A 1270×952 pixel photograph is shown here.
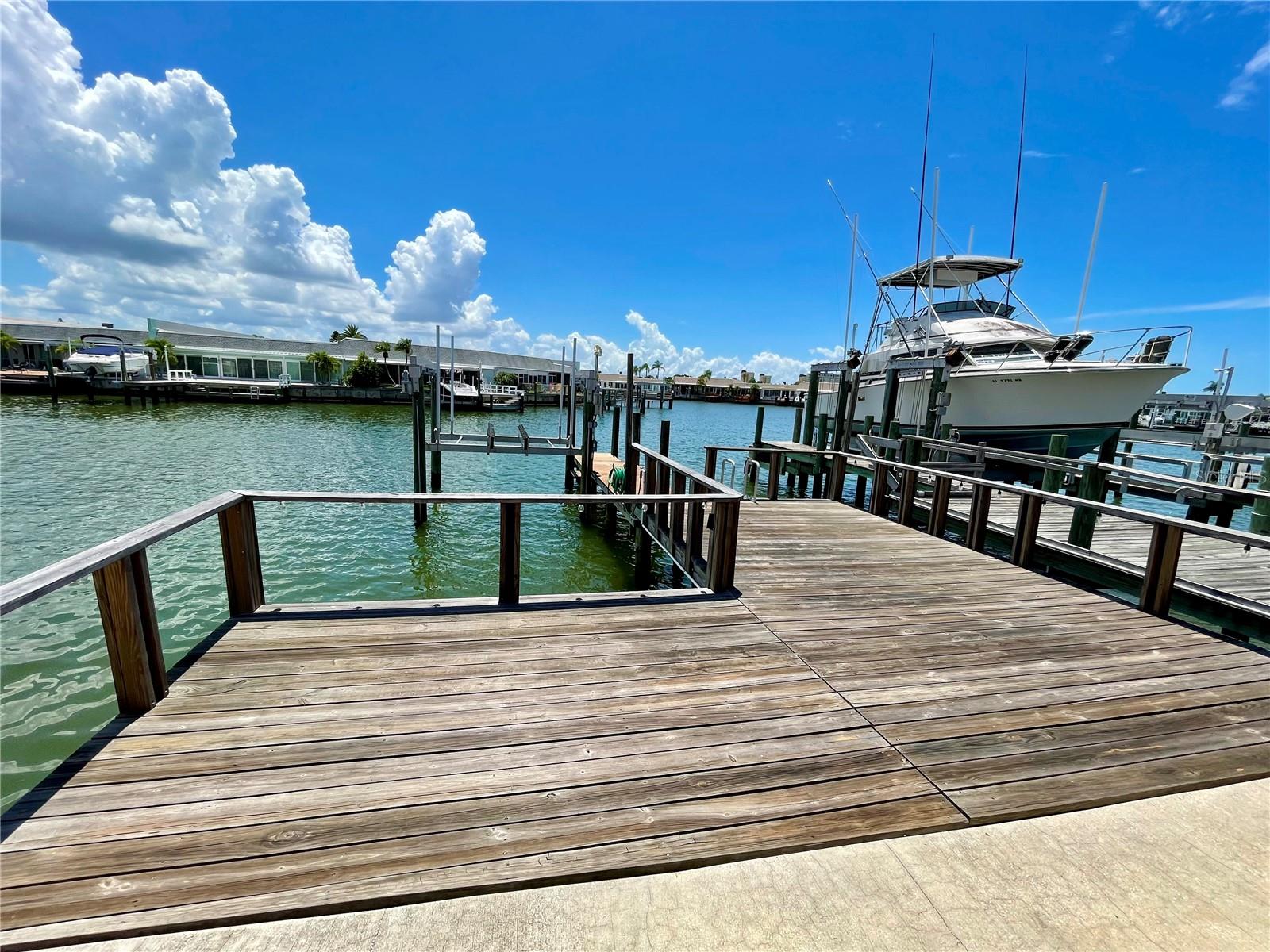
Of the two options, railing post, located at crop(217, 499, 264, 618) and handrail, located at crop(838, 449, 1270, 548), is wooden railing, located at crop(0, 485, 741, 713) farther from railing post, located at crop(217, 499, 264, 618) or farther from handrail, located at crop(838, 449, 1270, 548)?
handrail, located at crop(838, 449, 1270, 548)

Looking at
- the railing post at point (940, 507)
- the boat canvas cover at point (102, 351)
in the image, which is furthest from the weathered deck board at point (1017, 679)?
the boat canvas cover at point (102, 351)

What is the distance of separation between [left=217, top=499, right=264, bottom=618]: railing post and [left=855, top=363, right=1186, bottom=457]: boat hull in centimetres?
1377

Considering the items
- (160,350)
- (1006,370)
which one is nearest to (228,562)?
(1006,370)

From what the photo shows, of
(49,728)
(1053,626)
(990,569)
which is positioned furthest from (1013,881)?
(49,728)

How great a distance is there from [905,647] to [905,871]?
213cm

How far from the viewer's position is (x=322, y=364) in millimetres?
52156

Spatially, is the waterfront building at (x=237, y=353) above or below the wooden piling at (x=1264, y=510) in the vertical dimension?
above

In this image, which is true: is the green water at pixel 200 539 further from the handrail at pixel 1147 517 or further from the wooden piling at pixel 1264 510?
the wooden piling at pixel 1264 510

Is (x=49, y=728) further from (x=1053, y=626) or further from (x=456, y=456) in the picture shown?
(x=456, y=456)

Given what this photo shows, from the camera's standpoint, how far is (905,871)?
206 centimetres

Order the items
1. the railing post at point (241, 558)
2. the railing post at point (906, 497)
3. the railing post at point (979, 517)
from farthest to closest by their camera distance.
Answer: the railing post at point (906, 497) < the railing post at point (979, 517) < the railing post at point (241, 558)

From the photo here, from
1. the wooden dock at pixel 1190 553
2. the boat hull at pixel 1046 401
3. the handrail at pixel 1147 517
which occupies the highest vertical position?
the boat hull at pixel 1046 401

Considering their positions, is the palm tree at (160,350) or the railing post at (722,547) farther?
the palm tree at (160,350)

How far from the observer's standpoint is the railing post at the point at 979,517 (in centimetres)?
662
